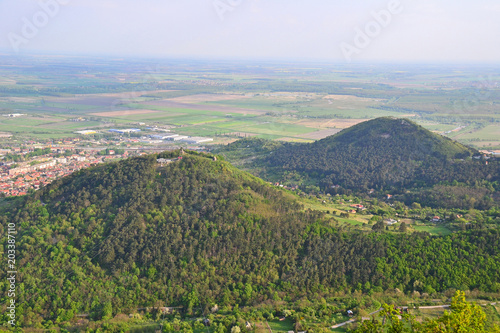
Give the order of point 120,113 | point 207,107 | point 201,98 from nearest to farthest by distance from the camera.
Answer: point 120,113 → point 207,107 → point 201,98

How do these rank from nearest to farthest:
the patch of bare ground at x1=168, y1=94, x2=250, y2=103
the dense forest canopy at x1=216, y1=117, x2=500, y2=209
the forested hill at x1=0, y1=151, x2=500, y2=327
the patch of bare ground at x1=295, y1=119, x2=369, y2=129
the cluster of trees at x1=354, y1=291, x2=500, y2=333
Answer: the cluster of trees at x1=354, y1=291, x2=500, y2=333, the forested hill at x1=0, y1=151, x2=500, y2=327, the dense forest canopy at x1=216, y1=117, x2=500, y2=209, the patch of bare ground at x1=295, y1=119, x2=369, y2=129, the patch of bare ground at x1=168, y1=94, x2=250, y2=103

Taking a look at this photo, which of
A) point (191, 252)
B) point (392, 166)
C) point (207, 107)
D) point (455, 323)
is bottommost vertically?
point (191, 252)

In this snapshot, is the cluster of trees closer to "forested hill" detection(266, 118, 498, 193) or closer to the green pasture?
the green pasture

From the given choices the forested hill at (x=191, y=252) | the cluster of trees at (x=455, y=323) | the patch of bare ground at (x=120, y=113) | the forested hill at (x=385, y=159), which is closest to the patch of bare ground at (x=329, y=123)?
the forested hill at (x=385, y=159)

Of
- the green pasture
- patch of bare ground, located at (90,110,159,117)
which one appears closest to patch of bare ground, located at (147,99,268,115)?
patch of bare ground, located at (90,110,159,117)

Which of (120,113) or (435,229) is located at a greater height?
(120,113)

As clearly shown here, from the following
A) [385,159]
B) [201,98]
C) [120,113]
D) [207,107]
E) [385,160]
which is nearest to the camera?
[385,160]

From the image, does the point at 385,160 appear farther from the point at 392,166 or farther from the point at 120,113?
the point at 120,113

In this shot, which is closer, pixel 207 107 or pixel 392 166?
pixel 392 166

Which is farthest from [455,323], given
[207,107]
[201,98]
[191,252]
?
[201,98]
